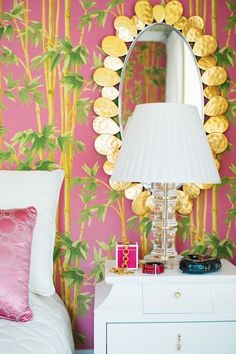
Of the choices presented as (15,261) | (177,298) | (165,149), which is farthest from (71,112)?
(177,298)

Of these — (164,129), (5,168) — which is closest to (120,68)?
(164,129)

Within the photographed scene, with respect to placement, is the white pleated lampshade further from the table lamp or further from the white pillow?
the white pillow

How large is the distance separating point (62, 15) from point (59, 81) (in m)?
0.34

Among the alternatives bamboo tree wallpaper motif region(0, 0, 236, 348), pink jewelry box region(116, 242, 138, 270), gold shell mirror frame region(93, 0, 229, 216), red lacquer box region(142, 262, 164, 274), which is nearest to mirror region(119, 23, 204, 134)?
gold shell mirror frame region(93, 0, 229, 216)

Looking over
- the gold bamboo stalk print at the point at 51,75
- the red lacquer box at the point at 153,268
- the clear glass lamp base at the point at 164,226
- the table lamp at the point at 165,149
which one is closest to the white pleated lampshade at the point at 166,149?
the table lamp at the point at 165,149

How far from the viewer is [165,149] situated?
213cm

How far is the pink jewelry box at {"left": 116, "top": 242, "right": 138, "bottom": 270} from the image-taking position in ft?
7.63

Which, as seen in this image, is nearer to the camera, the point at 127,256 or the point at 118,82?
the point at 127,256

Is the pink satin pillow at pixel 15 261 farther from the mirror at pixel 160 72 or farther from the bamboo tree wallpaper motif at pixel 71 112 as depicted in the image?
the mirror at pixel 160 72

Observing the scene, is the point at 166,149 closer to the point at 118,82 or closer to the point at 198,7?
the point at 118,82

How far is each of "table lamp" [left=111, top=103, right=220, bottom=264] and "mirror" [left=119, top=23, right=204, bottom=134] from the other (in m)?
0.41

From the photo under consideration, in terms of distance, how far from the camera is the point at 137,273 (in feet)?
7.38

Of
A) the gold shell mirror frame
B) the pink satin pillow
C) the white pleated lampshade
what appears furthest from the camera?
the gold shell mirror frame

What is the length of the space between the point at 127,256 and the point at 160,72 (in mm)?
970
